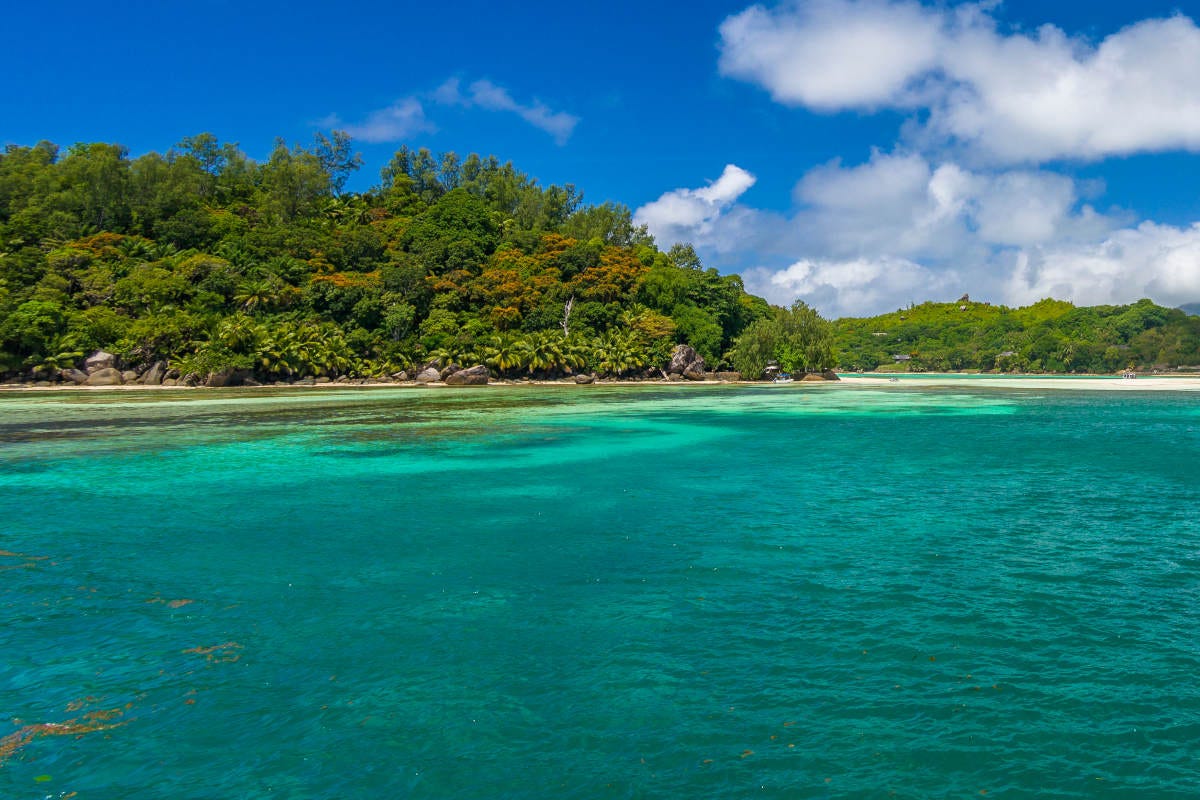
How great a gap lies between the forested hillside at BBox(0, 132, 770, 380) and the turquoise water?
70693 mm

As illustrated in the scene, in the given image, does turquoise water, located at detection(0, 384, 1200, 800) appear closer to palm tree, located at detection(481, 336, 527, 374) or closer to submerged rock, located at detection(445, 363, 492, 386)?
submerged rock, located at detection(445, 363, 492, 386)

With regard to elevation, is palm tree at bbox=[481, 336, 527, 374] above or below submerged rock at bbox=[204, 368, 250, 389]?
above

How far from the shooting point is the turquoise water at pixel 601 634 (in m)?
6.43

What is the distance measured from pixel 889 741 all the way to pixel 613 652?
3.51 metres

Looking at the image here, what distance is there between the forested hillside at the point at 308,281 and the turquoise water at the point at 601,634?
70.7 m

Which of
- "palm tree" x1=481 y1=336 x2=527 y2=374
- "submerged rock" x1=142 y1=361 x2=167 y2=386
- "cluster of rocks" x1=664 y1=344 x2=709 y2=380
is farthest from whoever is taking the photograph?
"cluster of rocks" x1=664 y1=344 x2=709 y2=380

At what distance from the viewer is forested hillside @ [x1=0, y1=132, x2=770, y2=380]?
81.7m

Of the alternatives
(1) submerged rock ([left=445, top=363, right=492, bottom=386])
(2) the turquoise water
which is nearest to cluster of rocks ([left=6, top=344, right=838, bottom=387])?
(1) submerged rock ([left=445, top=363, right=492, bottom=386])

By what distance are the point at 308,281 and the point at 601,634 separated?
10169 centimetres

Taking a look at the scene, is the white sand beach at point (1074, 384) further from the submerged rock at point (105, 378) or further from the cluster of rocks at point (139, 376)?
the submerged rock at point (105, 378)

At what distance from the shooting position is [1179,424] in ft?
124

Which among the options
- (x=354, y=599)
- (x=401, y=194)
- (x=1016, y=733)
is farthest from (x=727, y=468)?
(x=401, y=194)

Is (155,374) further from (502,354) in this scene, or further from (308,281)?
(502,354)

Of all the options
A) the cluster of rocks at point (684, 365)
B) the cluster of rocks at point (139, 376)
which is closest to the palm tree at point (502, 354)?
the cluster of rocks at point (684, 365)
